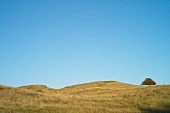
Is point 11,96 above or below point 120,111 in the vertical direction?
above

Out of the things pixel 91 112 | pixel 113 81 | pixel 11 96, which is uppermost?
pixel 113 81

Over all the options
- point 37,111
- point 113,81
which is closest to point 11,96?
→ point 37,111

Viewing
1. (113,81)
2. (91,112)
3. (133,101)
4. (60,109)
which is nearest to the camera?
(91,112)

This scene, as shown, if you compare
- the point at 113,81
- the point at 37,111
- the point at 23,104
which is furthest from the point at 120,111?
the point at 113,81

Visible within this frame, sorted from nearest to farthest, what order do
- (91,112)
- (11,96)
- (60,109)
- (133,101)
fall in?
(91,112) < (60,109) < (133,101) < (11,96)

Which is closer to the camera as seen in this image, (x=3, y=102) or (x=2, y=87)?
(x=3, y=102)

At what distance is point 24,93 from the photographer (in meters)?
35.2

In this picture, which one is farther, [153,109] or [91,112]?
[153,109]

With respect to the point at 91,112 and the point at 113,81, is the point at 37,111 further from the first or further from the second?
the point at 113,81

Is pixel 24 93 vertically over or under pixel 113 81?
under

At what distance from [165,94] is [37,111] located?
17.8 m

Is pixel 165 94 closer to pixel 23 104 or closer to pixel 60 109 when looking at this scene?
pixel 60 109

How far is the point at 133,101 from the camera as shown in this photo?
29.8m

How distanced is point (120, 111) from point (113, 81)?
158ft
